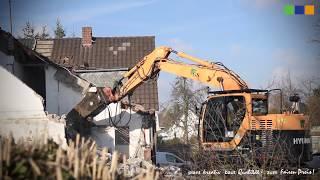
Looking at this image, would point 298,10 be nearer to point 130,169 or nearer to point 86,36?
point 130,169

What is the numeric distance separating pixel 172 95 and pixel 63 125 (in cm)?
2075

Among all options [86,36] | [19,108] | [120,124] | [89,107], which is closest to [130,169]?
[19,108]

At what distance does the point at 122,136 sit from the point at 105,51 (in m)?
9.98

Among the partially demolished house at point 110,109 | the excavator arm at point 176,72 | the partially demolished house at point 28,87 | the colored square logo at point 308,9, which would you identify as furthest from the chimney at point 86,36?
the colored square logo at point 308,9

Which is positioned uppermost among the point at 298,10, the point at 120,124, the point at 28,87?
the point at 298,10

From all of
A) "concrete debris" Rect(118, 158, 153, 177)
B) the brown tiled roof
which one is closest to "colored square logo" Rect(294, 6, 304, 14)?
"concrete debris" Rect(118, 158, 153, 177)

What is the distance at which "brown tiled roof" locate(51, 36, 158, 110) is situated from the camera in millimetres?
27703

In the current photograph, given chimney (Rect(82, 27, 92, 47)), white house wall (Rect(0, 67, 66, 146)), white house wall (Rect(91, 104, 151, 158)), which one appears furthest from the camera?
chimney (Rect(82, 27, 92, 47))

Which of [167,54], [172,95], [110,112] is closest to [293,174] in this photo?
[167,54]

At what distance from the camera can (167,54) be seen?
1588cm

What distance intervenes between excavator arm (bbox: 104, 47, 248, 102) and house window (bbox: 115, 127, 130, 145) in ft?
12.2

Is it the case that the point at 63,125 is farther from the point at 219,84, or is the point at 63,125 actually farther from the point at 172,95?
the point at 172,95

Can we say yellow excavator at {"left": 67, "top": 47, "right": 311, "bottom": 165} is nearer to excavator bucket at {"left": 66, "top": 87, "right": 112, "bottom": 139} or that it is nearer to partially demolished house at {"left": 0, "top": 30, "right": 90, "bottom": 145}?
excavator bucket at {"left": 66, "top": 87, "right": 112, "bottom": 139}

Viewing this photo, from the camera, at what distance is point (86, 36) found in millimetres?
29797
